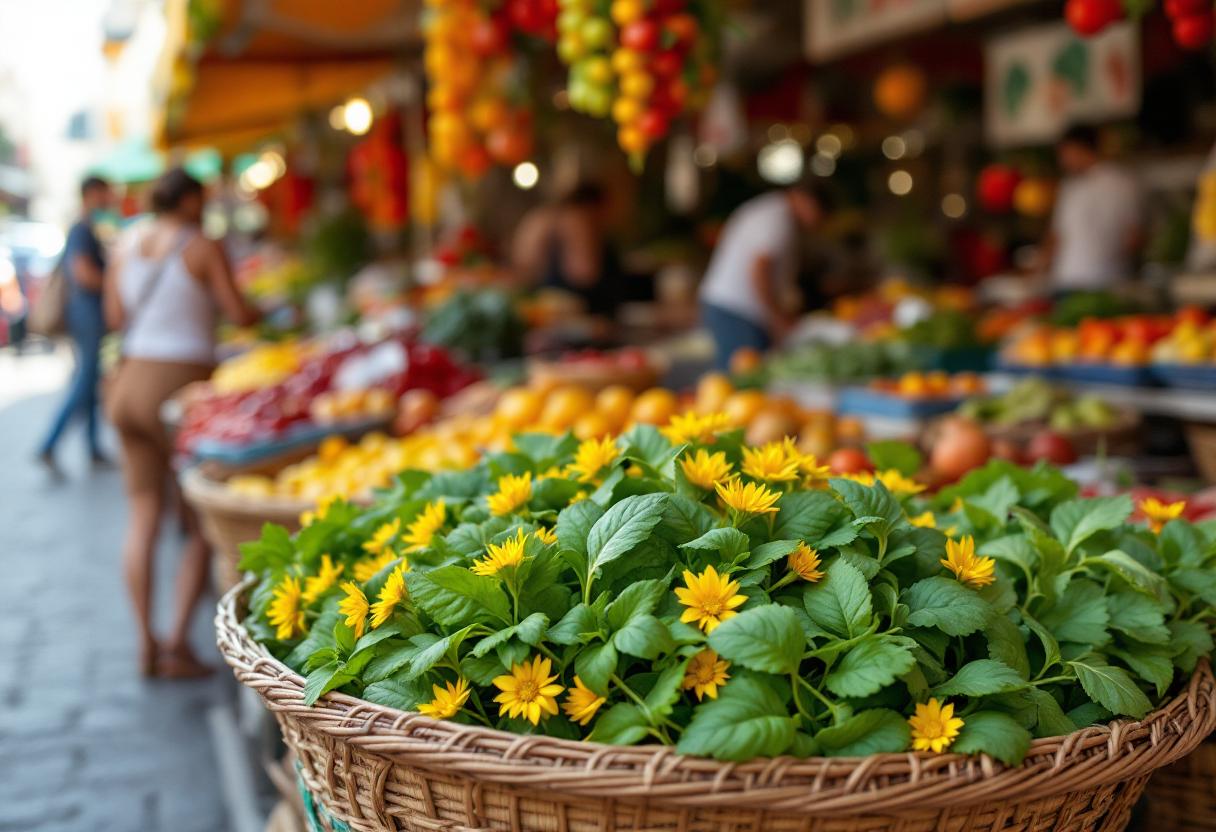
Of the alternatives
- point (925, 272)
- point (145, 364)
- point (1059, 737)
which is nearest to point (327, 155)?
point (925, 272)

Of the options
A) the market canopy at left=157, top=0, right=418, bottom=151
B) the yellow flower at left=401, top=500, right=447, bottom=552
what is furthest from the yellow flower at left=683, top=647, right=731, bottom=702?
the market canopy at left=157, top=0, right=418, bottom=151

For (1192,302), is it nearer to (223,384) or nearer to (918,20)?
(918,20)

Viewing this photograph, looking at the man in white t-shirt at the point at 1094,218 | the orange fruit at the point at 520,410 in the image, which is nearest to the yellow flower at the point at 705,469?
the orange fruit at the point at 520,410

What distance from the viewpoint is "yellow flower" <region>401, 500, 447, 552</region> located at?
1.50m

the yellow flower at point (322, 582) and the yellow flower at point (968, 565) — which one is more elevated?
the yellow flower at point (968, 565)

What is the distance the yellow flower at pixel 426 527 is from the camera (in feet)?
4.92

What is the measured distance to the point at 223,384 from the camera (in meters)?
5.81

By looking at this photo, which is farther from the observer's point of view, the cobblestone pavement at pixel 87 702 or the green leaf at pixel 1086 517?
the cobblestone pavement at pixel 87 702

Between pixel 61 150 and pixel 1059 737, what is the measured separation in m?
55.0

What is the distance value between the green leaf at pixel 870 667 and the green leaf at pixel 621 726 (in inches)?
8.3

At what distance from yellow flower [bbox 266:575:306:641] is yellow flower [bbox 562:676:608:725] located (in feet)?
1.66

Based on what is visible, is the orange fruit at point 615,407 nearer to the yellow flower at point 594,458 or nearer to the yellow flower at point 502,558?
the yellow flower at point 594,458

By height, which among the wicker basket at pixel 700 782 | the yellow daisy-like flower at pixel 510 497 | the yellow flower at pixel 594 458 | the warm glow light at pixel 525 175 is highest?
the warm glow light at pixel 525 175

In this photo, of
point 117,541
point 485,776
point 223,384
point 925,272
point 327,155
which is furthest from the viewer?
point 327,155
